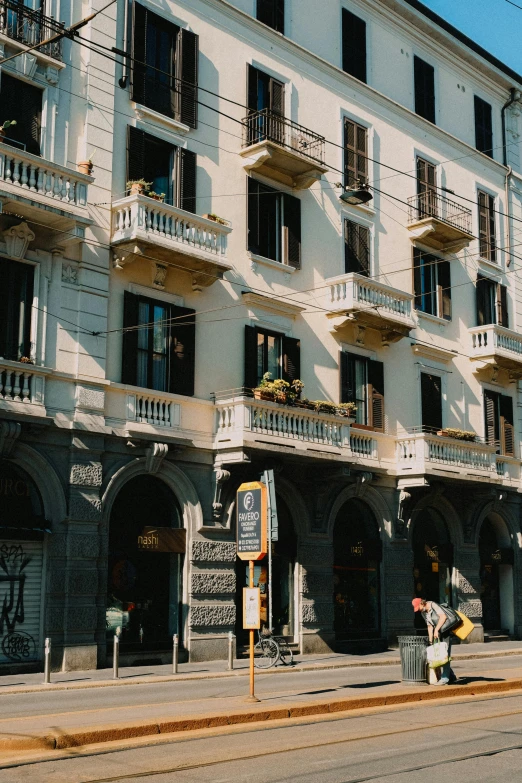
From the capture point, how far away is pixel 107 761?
34.1 ft

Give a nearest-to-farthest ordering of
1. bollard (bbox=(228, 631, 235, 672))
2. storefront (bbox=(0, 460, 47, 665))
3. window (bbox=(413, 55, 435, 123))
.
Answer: storefront (bbox=(0, 460, 47, 665)) < bollard (bbox=(228, 631, 235, 672)) < window (bbox=(413, 55, 435, 123))

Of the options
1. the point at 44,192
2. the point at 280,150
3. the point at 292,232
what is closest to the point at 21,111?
the point at 44,192

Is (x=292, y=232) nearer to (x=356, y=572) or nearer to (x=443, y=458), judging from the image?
(x=443, y=458)

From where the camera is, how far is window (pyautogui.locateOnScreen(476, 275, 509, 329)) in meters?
34.3

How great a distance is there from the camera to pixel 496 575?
3322 centimetres

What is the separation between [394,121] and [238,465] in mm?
14041

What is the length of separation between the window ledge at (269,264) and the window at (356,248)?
2627 mm

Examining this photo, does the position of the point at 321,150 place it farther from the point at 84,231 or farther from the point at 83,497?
the point at 83,497

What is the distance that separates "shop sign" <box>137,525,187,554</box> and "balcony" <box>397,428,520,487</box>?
8249mm

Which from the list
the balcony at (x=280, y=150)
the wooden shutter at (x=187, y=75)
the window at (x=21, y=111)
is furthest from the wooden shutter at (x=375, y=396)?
the window at (x=21, y=111)

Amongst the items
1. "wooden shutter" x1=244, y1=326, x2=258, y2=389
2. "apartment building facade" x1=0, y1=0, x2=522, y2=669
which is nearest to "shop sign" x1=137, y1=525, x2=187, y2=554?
"apartment building facade" x1=0, y1=0, x2=522, y2=669

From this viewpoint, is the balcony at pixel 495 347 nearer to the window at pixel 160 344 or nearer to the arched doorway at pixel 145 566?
the window at pixel 160 344

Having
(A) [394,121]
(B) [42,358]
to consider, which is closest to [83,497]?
(B) [42,358]

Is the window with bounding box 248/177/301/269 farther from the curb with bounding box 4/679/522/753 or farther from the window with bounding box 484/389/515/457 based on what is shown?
the curb with bounding box 4/679/522/753
